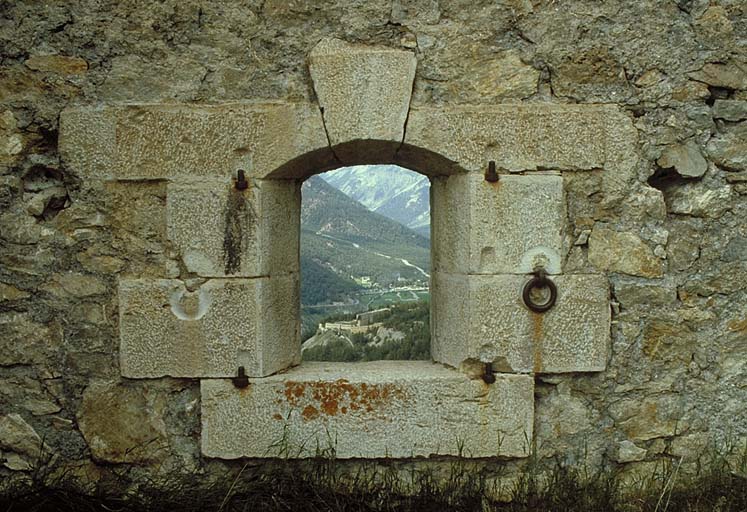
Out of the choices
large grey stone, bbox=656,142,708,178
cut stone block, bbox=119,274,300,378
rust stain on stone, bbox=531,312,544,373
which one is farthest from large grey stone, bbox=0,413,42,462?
large grey stone, bbox=656,142,708,178

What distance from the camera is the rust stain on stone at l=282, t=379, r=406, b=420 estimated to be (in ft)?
9.10

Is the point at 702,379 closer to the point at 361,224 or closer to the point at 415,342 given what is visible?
the point at 415,342

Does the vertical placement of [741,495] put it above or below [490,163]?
below

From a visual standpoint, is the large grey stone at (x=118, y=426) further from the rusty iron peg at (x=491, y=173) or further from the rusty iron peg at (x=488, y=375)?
the rusty iron peg at (x=491, y=173)

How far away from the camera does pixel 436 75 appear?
109 inches

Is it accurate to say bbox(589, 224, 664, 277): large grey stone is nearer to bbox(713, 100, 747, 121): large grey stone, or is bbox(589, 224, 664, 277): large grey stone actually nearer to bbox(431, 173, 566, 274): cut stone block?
bbox(431, 173, 566, 274): cut stone block

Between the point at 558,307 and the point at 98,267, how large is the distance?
2.04 m

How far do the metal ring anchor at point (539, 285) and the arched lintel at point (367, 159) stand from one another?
1.85ft

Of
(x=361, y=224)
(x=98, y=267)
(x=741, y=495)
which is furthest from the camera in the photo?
(x=361, y=224)

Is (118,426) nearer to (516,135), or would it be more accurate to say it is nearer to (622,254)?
(516,135)

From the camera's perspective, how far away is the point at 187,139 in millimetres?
2760

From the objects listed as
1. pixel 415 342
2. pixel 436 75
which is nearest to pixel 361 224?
pixel 415 342

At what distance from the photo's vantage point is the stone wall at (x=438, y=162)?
2.77 m

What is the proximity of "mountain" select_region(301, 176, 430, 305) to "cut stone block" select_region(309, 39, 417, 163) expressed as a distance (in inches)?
155
